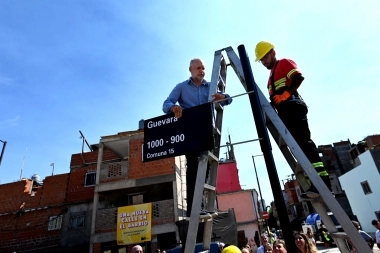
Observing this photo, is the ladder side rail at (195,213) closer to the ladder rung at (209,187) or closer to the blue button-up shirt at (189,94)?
the ladder rung at (209,187)

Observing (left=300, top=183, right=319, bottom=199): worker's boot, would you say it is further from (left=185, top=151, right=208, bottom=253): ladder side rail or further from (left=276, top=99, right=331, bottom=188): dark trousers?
(left=185, top=151, right=208, bottom=253): ladder side rail

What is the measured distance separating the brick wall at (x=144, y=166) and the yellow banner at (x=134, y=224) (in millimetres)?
2447

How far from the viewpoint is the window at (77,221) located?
665 inches

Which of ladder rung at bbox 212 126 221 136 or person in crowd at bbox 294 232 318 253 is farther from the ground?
ladder rung at bbox 212 126 221 136

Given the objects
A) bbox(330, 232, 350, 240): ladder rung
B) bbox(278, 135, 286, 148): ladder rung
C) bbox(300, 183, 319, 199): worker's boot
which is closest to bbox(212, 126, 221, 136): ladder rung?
bbox(278, 135, 286, 148): ladder rung

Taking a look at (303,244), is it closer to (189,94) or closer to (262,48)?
(189,94)

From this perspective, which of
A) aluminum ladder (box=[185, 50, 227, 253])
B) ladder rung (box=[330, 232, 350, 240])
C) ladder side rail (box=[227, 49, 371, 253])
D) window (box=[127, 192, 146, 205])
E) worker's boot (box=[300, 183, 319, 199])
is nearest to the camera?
ladder side rail (box=[227, 49, 371, 253])

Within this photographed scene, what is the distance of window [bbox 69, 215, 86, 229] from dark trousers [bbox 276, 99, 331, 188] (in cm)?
1807

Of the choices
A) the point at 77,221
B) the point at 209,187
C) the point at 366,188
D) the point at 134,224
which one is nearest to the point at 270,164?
the point at 209,187

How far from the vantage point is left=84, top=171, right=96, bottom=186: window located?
728 inches

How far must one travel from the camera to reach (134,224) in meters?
14.1

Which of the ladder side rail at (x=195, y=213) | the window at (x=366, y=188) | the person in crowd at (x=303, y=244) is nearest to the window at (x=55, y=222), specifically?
the person in crowd at (x=303, y=244)

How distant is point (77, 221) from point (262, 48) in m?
18.5

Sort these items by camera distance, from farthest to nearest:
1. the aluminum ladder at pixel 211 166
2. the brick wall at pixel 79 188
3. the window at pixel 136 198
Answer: the brick wall at pixel 79 188 < the window at pixel 136 198 < the aluminum ladder at pixel 211 166
